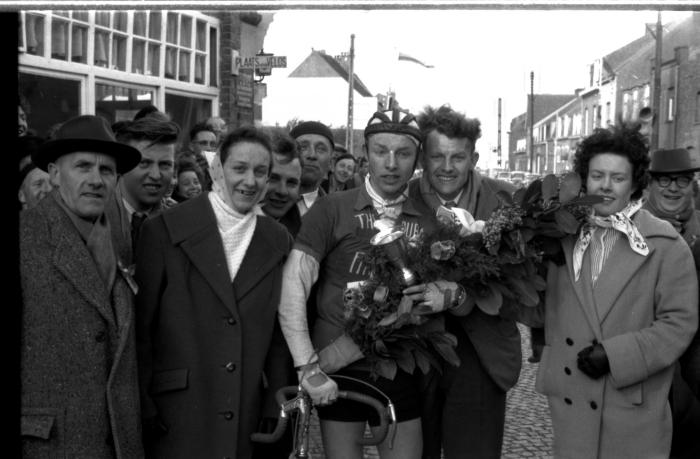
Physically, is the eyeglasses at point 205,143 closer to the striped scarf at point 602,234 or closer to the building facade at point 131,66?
the building facade at point 131,66

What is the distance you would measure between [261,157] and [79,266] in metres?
0.90

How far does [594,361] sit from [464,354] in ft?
1.64

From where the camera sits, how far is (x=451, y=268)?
112 inches

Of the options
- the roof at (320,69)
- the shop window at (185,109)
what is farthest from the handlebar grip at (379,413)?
the roof at (320,69)

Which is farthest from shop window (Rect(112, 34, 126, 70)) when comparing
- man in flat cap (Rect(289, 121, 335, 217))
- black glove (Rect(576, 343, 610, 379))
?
black glove (Rect(576, 343, 610, 379))

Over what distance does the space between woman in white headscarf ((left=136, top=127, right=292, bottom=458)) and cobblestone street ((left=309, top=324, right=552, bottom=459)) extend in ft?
6.97

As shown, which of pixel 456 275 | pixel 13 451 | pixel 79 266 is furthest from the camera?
pixel 456 275

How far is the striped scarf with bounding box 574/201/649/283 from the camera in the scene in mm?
2988

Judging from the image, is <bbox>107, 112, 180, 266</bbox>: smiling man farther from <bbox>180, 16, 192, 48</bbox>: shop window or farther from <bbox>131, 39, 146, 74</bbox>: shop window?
<bbox>180, 16, 192, 48</bbox>: shop window

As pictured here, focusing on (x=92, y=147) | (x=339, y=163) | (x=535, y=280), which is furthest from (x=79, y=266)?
(x=339, y=163)

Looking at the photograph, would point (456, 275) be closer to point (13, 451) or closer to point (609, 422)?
point (609, 422)

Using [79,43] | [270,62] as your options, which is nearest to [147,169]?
[270,62]

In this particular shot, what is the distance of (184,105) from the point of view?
398 inches

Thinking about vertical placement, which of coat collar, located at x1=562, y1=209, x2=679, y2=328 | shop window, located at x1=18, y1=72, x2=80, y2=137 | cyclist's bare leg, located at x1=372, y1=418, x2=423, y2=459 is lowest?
cyclist's bare leg, located at x1=372, y1=418, x2=423, y2=459
